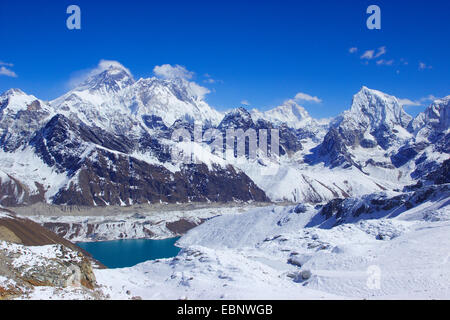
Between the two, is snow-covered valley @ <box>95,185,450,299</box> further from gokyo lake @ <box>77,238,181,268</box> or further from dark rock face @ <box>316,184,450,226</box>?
gokyo lake @ <box>77,238,181,268</box>

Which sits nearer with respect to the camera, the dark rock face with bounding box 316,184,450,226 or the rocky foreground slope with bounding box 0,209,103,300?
the rocky foreground slope with bounding box 0,209,103,300

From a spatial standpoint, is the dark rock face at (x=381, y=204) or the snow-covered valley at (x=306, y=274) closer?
the snow-covered valley at (x=306, y=274)

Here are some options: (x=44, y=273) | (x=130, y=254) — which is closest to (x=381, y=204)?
(x=130, y=254)

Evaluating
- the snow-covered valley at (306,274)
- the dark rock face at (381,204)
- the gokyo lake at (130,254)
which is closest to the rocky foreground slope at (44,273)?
the snow-covered valley at (306,274)

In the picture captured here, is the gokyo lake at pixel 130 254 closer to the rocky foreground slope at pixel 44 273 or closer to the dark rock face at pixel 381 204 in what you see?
the dark rock face at pixel 381 204

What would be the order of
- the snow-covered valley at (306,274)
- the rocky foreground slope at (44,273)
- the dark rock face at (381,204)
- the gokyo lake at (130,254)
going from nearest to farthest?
the rocky foreground slope at (44,273)
the snow-covered valley at (306,274)
the dark rock face at (381,204)
the gokyo lake at (130,254)

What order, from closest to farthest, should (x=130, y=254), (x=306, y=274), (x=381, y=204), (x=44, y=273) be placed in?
1. (x=44, y=273)
2. (x=306, y=274)
3. (x=381, y=204)
4. (x=130, y=254)

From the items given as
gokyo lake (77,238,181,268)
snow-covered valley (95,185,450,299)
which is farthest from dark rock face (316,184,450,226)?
gokyo lake (77,238,181,268)

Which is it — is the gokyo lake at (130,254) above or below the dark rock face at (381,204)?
below

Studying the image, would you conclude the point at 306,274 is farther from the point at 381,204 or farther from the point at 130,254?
the point at 130,254

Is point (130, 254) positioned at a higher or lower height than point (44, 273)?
lower
